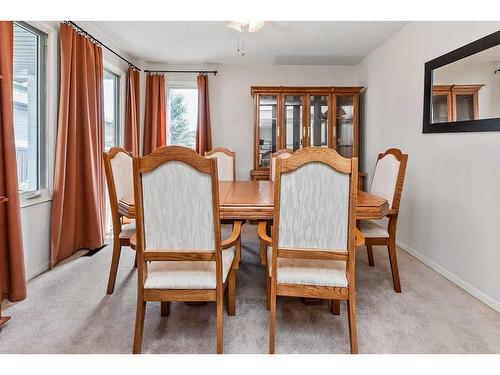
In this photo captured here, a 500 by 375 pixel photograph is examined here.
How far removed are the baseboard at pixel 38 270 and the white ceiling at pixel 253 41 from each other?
95.0 inches

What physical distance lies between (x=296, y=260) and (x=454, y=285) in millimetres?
1594

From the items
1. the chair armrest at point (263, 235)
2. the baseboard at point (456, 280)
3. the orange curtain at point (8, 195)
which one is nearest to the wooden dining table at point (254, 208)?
the chair armrest at point (263, 235)

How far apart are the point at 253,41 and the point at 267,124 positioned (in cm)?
115

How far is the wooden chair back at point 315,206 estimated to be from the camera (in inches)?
54.5

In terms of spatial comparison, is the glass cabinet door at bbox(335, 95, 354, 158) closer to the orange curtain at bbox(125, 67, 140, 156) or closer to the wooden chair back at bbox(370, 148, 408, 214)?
the wooden chair back at bbox(370, 148, 408, 214)

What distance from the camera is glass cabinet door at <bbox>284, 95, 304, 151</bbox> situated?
4.39 meters

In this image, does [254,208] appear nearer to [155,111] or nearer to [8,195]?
[8,195]

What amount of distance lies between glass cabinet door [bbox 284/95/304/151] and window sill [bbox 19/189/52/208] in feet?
9.72

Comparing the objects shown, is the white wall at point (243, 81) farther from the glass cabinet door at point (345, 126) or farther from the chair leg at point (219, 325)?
the chair leg at point (219, 325)

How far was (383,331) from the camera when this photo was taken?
1.72m

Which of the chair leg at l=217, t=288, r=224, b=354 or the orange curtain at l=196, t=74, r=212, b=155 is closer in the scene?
the chair leg at l=217, t=288, r=224, b=354

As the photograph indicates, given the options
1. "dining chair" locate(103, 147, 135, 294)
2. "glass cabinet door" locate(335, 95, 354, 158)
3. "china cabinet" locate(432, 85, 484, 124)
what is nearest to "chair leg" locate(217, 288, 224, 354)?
"dining chair" locate(103, 147, 135, 294)
